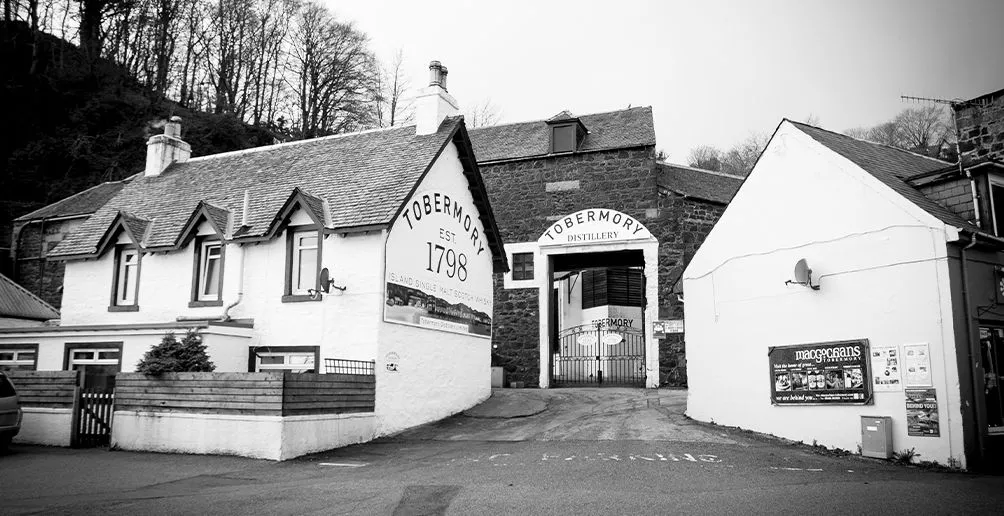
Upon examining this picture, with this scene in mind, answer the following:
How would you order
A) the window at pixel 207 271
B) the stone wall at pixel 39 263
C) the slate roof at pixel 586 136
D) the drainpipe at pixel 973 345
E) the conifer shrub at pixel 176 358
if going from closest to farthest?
the drainpipe at pixel 973 345
the conifer shrub at pixel 176 358
the window at pixel 207 271
the slate roof at pixel 586 136
the stone wall at pixel 39 263

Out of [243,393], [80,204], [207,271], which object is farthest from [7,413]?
[80,204]

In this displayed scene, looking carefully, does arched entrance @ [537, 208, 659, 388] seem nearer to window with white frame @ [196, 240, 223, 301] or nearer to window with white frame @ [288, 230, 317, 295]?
window with white frame @ [288, 230, 317, 295]

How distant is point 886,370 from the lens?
13336 mm

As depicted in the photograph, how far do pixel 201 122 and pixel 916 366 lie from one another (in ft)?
130

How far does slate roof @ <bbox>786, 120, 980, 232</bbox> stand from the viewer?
13772mm

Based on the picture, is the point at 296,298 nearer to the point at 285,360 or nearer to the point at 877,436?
the point at 285,360

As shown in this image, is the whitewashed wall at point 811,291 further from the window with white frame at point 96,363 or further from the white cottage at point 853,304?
the window with white frame at point 96,363

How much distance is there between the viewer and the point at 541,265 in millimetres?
26719

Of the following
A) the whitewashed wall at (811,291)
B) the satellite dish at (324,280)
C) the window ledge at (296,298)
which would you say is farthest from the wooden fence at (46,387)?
the whitewashed wall at (811,291)

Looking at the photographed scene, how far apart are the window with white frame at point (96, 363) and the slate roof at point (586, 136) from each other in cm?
1406

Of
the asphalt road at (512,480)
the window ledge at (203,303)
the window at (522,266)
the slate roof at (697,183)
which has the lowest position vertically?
the asphalt road at (512,480)

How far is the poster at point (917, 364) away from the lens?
12711 millimetres

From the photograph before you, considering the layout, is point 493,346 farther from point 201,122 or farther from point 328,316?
point 201,122

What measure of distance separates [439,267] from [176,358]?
272 inches
